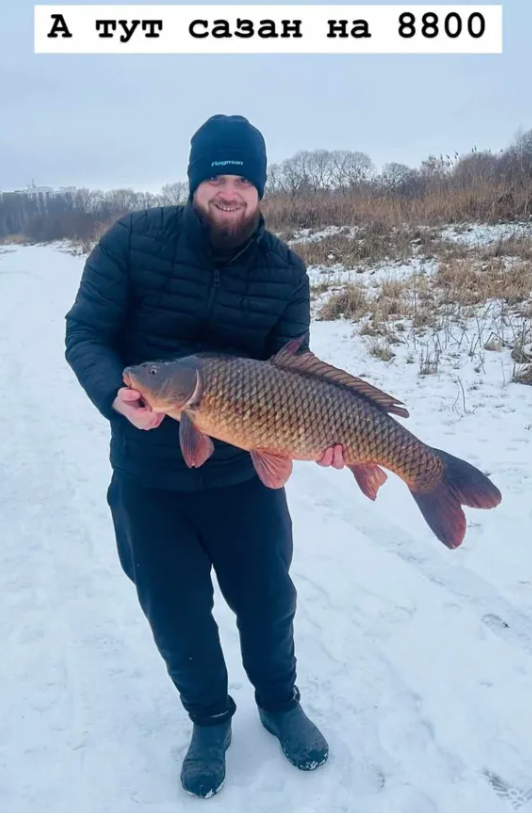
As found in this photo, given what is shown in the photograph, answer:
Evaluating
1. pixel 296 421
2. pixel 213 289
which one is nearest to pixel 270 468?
pixel 296 421

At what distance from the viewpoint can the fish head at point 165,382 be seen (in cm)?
187

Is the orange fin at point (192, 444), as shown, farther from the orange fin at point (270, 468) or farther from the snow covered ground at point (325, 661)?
the snow covered ground at point (325, 661)

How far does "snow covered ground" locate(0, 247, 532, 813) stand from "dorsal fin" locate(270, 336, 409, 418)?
48.1 inches

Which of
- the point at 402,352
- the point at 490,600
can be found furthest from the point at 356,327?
the point at 490,600

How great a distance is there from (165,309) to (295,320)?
1.46 ft

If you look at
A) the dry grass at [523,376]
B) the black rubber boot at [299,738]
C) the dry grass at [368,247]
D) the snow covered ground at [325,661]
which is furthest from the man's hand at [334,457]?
the dry grass at [368,247]

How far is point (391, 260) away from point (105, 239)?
375 inches

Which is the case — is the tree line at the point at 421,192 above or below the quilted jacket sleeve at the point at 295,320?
above

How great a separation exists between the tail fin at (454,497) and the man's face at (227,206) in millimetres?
936

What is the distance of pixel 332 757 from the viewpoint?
2.36m

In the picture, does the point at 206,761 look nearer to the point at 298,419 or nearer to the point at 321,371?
the point at 298,419

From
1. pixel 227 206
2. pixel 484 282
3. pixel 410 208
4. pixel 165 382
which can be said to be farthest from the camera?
pixel 410 208

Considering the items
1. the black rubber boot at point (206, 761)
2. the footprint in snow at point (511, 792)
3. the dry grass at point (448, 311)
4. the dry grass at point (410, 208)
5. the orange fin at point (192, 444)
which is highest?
A: the dry grass at point (410, 208)

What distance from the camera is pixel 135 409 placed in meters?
1.90
